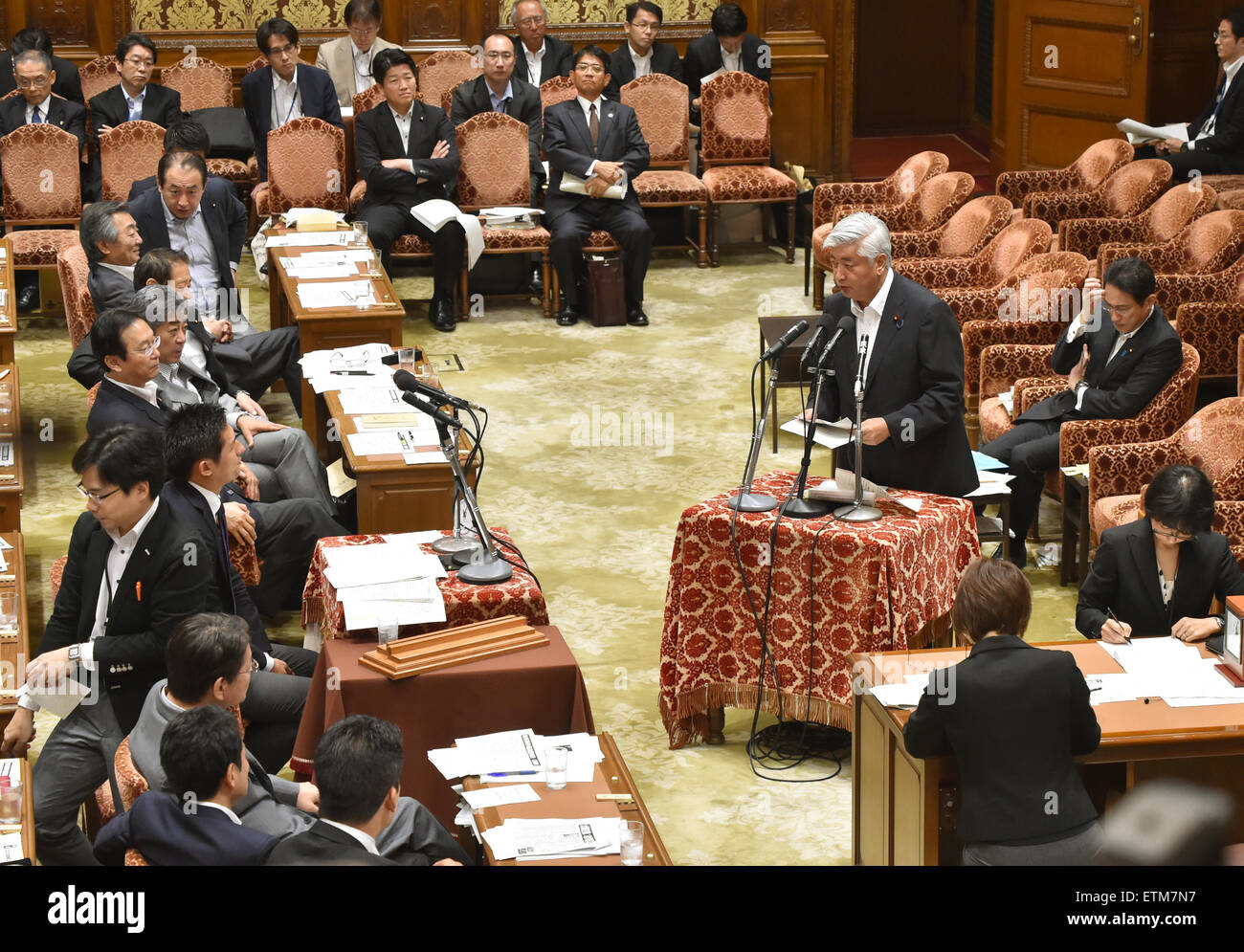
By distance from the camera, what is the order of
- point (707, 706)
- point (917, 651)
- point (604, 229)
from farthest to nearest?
point (604, 229) → point (707, 706) → point (917, 651)

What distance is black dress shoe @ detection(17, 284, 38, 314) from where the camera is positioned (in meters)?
9.93

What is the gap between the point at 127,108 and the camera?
34.0 feet

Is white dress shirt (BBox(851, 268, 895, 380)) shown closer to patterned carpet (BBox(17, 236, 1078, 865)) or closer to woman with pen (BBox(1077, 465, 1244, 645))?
woman with pen (BBox(1077, 465, 1244, 645))

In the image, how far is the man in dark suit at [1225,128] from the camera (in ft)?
32.5

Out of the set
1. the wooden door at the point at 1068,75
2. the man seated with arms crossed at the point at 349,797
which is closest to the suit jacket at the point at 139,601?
the man seated with arms crossed at the point at 349,797

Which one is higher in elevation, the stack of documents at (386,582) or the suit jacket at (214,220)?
the suit jacket at (214,220)

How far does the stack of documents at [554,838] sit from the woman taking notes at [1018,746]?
2.44ft

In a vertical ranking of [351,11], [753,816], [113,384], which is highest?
[351,11]

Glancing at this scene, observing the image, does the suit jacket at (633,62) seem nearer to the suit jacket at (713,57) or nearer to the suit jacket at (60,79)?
the suit jacket at (713,57)

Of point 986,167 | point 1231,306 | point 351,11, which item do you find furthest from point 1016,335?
point 986,167

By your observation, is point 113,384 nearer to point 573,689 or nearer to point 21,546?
point 21,546
